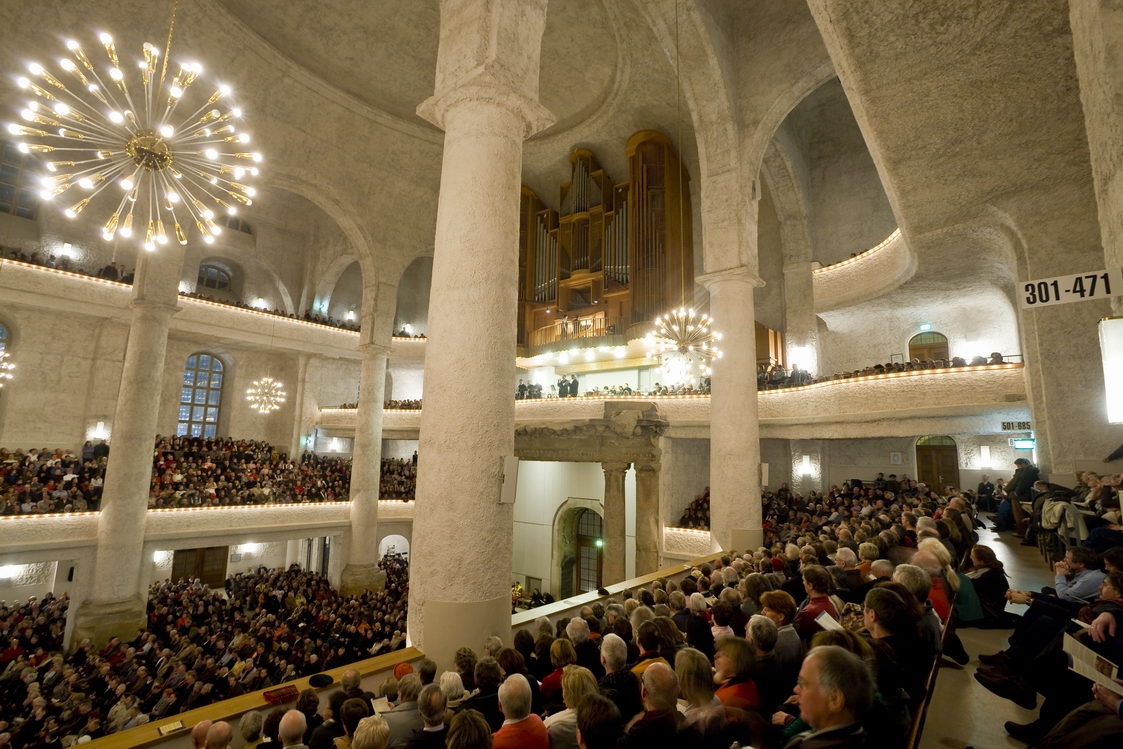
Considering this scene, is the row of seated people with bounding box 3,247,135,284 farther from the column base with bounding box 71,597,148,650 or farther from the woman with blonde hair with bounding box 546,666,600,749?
the woman with blonde hair with bounding box 546,666,600,749

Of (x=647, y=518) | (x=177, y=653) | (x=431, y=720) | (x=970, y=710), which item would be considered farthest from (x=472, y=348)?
(x=177, y=653)

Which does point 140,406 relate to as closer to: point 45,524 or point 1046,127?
point 45,524

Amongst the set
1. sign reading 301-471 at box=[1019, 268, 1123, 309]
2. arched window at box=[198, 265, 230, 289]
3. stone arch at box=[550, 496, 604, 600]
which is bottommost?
stone arch at box=[550, 496, 604, 600]

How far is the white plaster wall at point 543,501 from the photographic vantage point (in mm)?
18391

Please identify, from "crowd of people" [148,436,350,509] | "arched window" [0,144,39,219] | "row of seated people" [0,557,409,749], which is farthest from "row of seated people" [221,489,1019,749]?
"arched window" [0,144,39,219]

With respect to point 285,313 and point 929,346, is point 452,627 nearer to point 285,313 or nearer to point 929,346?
point 929,346

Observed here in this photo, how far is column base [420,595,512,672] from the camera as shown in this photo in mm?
4324

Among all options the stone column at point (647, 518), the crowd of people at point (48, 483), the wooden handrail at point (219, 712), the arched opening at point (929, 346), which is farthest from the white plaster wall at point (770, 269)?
the crowd of people at point (48, 483)

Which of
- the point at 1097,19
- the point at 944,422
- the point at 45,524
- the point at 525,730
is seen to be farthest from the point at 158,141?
the point at 944,422

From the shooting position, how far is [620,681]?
2932 mm

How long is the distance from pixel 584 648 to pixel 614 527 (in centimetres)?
A: 1010

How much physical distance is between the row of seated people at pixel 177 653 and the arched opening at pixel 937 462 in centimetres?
1500

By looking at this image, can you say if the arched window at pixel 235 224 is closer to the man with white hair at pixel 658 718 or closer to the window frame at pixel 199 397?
the window frame at pixel 199 397

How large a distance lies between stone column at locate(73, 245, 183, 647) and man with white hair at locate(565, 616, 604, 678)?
40.6ft
